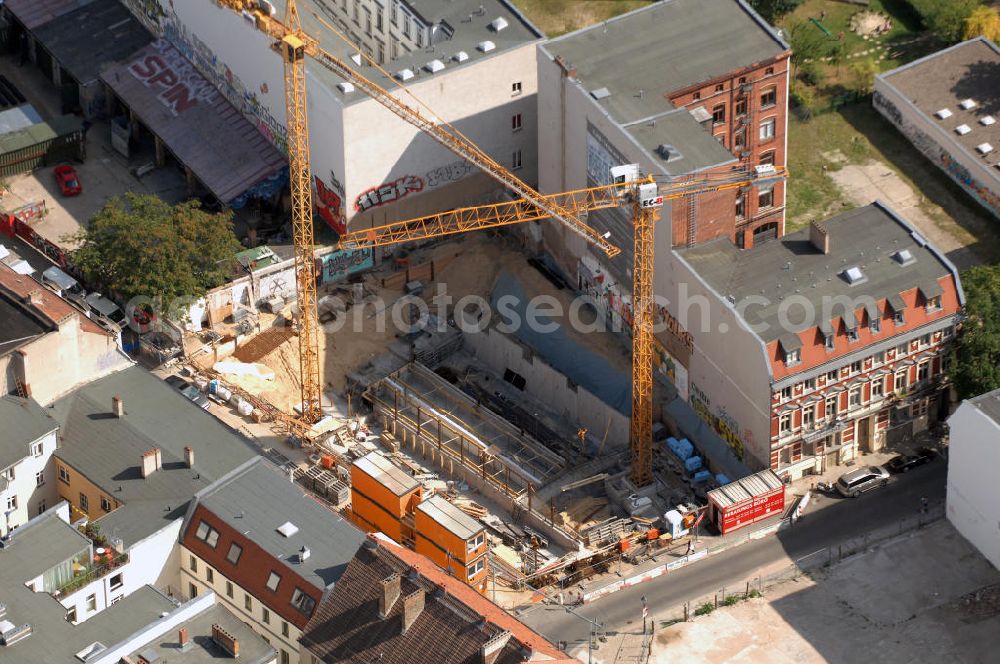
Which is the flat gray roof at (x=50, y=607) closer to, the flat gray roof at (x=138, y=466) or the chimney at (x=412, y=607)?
the flat gray roof at (x=138, y=466)

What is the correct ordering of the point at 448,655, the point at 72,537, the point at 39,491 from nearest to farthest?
1. the point at 448,655
2. the point at 72,537
3. the point at 39,491

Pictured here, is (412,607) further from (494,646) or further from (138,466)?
(138,466)

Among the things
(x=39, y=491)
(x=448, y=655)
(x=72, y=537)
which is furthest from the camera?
(x=39, y=491)

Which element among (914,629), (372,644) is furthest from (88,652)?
(914,629)

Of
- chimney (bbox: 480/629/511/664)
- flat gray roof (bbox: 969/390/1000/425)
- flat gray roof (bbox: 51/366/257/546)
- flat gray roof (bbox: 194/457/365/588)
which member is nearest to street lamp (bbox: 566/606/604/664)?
flat gray roof (bbox: 194/457/365/588)

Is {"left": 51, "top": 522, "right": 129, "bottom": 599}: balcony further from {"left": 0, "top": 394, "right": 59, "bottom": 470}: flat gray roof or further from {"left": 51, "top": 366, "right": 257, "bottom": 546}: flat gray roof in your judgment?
{"left": 0, "top": 394, "right": 59, "bottom": 470}: flat gray roof

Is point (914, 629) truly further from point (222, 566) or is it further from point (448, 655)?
point (222, 566)

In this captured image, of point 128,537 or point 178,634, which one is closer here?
point 178,634
